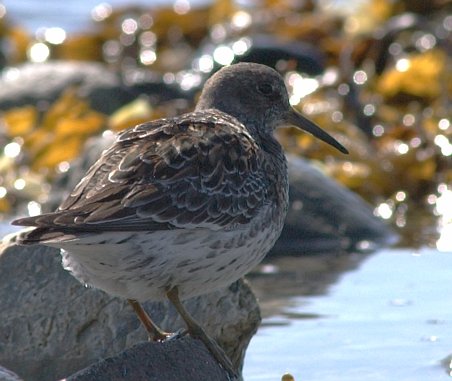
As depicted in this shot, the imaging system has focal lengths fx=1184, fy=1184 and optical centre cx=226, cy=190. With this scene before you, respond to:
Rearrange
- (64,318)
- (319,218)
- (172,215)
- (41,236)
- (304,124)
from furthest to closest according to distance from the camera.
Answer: (319,218), (304,124), (64,318), (172,215), (41,236)

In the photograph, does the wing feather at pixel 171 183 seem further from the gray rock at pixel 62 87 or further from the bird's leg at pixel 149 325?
the gray rock at pixel 62 87

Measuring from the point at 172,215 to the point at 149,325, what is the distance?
774 millimetres

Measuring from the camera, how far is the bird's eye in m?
6.21

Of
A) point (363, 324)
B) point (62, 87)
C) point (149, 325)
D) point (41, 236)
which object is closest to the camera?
point (41, 236)

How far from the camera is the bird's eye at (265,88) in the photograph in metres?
6.21

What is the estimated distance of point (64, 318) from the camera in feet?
18.7

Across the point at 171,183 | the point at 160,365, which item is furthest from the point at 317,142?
the point at 160,365

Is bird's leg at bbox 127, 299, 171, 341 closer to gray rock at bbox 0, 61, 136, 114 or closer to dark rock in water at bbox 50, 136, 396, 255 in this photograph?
dark rock in water at bbox 50, 136, 396, 255

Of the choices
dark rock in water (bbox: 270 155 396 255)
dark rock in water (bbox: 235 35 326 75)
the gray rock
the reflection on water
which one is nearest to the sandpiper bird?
the reflection on water

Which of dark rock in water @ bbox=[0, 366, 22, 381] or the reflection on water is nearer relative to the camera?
dark rock in water @ bbox=[0, 366, 22, 381]

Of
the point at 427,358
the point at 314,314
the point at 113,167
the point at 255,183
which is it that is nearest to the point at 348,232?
the point at 314,314

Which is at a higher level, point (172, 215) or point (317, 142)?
point (317, 142)

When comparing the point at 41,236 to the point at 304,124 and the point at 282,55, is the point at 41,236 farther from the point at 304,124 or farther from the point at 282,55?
the point at 282,55

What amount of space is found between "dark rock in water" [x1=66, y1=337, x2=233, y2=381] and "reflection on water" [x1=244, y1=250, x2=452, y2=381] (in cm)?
90
